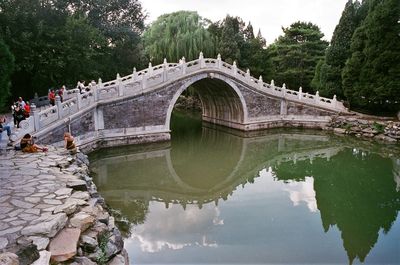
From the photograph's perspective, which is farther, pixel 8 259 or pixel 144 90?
pixel 144 90

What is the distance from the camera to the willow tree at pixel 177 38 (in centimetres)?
2447

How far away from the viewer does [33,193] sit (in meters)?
5.10

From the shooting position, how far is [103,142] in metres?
13.6

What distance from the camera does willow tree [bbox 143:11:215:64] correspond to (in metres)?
24.5

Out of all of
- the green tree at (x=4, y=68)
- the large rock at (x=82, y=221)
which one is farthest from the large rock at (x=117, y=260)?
the green tree at (x=4, y=68)

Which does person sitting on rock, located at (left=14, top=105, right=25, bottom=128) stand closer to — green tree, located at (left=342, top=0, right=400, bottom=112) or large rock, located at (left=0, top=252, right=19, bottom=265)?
large rock, located at (left=0, top=252, right=19, bottom=265)

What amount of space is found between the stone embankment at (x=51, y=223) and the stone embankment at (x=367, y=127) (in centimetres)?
1386

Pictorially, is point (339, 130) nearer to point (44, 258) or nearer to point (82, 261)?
point (82, 261)

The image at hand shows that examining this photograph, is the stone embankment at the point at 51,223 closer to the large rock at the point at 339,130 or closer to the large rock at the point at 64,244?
the large rock at the point at 64,244

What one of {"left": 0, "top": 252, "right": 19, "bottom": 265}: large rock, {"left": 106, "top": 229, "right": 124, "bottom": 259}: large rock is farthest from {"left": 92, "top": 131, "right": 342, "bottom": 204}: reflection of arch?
{"left": 0, "top": 252, "right": 19, "bottom": 265}: large rock

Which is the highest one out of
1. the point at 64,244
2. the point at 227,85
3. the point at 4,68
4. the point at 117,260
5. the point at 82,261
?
the point at 4,68

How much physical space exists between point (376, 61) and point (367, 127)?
3.28 meters

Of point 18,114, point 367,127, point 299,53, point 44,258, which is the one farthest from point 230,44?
point 44,258

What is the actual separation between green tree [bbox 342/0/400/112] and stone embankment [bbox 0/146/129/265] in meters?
15.2
